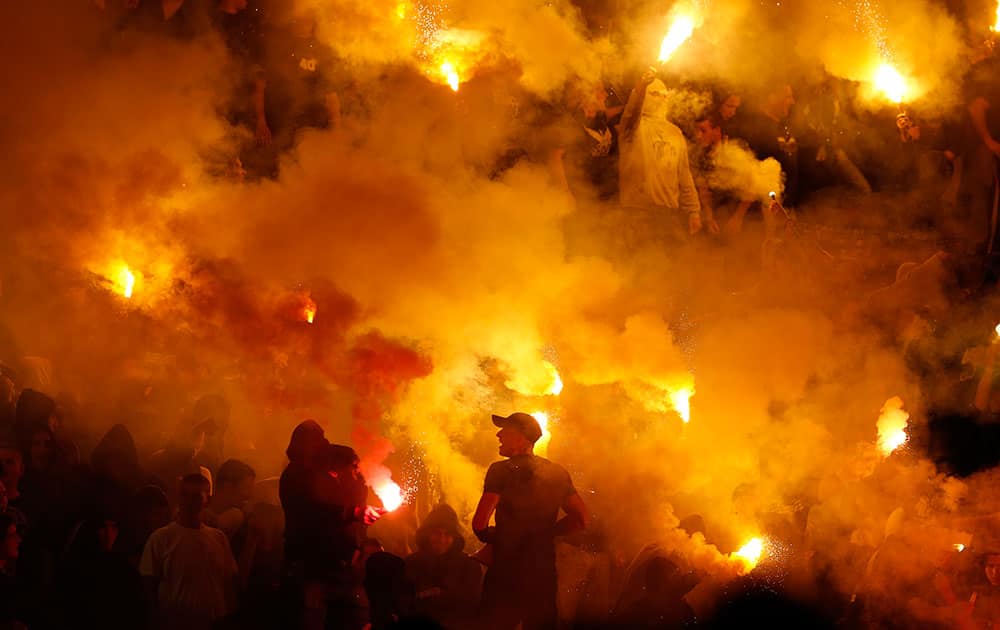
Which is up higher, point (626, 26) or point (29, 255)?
point (626, 26)

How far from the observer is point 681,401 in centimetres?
778

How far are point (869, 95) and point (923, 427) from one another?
10.2 feet

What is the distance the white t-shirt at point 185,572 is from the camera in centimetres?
469

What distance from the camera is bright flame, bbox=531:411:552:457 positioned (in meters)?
7.32

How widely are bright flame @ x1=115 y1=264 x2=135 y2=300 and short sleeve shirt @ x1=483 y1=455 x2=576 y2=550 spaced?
3.79 meters

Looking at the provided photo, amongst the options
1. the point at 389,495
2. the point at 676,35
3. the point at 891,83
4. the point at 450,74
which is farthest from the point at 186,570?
the point at 891,83

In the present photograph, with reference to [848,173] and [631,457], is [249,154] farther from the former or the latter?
[848,173]

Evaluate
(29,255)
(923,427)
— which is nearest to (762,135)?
Answer: (923,427)

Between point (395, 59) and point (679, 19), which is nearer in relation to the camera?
point (395, 59)

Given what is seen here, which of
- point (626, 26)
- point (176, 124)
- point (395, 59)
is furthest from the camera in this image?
point (626, 26)

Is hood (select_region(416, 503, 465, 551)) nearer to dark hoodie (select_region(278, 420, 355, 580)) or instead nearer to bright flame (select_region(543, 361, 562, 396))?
dark hoodie (select_region(278, 420, 355, 580))

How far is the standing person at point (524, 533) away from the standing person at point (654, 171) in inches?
158

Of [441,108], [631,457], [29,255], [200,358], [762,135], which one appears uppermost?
[762,135]

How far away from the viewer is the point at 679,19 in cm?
929
